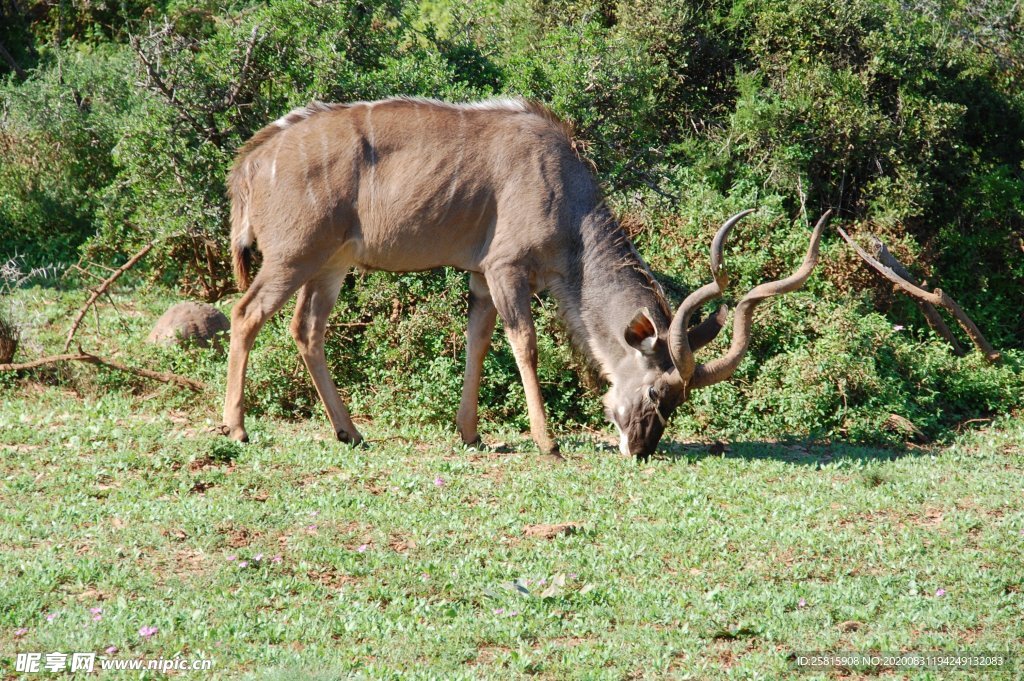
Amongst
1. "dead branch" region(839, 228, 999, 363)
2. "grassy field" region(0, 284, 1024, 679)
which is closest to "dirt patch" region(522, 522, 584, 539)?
"grassy field" region(0, 284, 1024, 679)

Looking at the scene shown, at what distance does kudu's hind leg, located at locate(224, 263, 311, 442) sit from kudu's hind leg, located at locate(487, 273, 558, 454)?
1417 mm

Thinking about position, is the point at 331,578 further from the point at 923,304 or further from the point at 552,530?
the point at 923,304

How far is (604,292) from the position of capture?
7879 mm

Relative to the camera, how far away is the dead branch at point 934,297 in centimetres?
963

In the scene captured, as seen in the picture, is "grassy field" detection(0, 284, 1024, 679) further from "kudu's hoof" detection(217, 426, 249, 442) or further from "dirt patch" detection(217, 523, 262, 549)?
"kudu's hoof" detection(217, 426, 249, 442)

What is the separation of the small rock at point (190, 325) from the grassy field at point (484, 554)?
5.00 ft

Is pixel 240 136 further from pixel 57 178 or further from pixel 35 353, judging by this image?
pixel 57 178

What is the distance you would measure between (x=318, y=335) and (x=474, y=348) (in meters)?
1.17

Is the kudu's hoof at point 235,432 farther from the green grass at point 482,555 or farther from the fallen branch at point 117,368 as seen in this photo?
the fallen branch at point 117,368

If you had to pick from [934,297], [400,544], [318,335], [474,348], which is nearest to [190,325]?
[318,335]

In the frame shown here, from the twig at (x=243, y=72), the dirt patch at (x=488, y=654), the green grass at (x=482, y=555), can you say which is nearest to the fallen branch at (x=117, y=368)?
the green grass at (x=482, y=555)

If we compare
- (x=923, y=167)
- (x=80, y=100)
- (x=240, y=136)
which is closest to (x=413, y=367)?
(x=240, y=136)

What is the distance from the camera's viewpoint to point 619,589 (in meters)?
5.31

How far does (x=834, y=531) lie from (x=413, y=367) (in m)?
3.89
